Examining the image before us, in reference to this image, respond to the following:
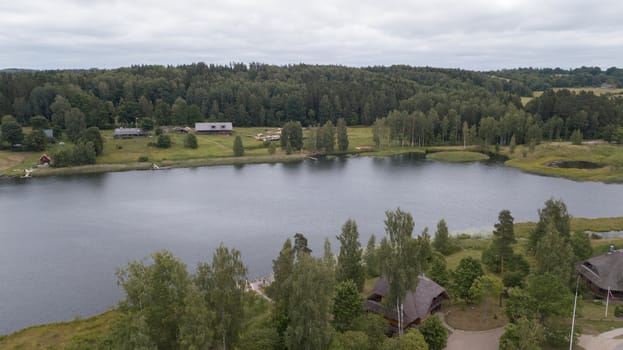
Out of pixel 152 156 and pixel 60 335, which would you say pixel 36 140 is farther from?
pixel 60 335

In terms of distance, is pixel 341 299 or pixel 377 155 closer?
pixel 341 299

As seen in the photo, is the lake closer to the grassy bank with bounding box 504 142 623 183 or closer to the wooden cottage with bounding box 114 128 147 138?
the grassy bank with bounding box 504 142 623 183

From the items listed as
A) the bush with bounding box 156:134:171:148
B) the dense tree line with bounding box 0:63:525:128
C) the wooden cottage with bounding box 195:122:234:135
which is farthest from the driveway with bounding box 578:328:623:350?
the wooden cottage with bounding box 195:122:234:135

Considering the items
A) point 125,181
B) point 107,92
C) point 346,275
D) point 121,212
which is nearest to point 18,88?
point 107,92

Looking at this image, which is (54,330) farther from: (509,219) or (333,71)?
(333,71)

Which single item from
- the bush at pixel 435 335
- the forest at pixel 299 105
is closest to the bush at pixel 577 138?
the forest at pixel 299 105

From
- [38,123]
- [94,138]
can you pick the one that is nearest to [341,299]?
[94,138]

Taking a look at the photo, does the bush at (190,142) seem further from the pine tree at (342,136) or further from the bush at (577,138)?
the bush at (577,138)
